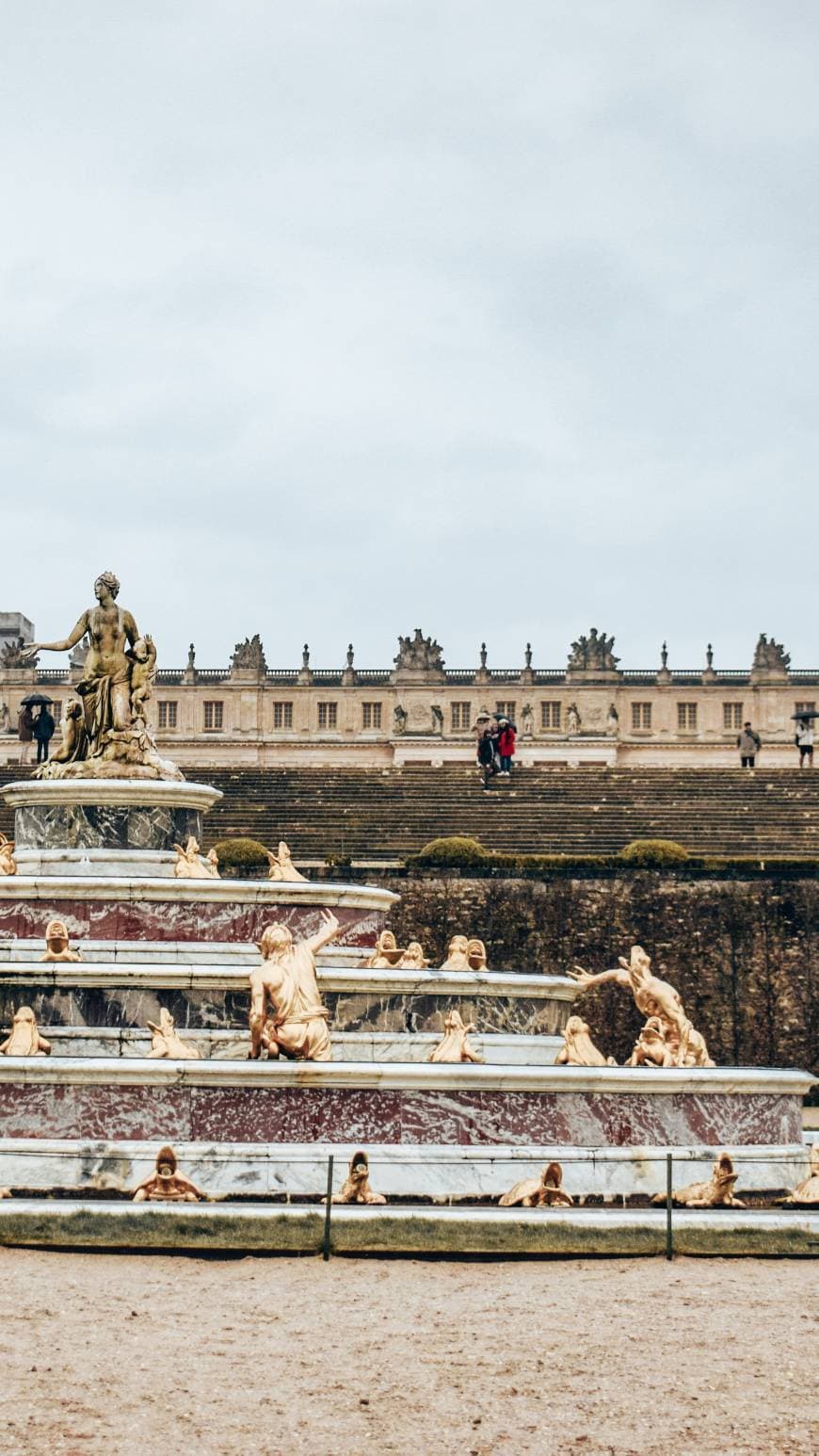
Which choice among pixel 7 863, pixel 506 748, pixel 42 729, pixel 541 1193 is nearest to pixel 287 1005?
pixel 541 1193

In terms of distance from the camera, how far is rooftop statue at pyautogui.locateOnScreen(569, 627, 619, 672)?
Answer: 79.4 meters

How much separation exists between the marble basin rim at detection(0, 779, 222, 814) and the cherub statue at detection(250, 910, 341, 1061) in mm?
4842

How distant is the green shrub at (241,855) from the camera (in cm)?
2900

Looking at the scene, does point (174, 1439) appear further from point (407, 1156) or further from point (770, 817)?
point (770, 817)

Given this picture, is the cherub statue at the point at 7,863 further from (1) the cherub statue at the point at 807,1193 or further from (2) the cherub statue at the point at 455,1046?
(1) the cherub statue at the point at 807,1193

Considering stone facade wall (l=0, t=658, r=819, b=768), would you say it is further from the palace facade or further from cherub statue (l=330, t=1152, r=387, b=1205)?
cherub statue (l=330, t=1152, r=387, b=1205)

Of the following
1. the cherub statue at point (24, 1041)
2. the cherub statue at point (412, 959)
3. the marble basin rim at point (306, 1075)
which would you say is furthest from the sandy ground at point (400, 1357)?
the cherub statue at point (412, 959)

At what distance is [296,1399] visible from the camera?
27.9ft

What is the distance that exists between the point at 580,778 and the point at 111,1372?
97.7 feet

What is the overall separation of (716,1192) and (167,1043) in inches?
167

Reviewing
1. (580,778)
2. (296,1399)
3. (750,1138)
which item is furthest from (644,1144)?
(580,778)

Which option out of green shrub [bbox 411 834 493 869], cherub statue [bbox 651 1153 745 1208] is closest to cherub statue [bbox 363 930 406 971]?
cherub statue [bbox 651 1153 745 1208]

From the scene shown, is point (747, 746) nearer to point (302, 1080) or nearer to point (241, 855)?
point (241, 855)

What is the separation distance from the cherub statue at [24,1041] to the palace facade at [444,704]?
62.7 m
